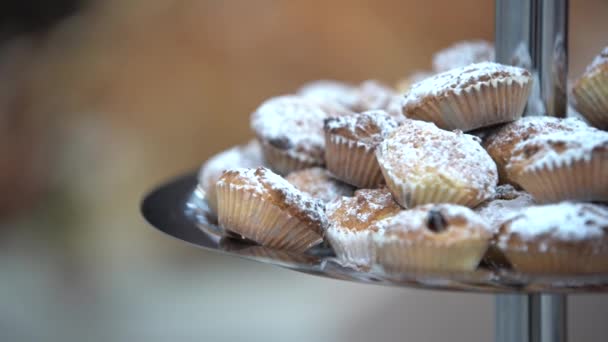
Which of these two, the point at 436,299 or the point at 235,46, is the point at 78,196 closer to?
the point at 235,46

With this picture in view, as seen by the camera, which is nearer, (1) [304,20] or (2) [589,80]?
(2) [589,80]

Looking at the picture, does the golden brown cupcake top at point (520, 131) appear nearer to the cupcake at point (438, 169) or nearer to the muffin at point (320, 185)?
the cupcake at point (438, 169)

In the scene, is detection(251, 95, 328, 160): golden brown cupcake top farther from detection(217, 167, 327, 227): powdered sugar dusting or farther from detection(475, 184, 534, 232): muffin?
detection(475, 184, 534, 232): muffin

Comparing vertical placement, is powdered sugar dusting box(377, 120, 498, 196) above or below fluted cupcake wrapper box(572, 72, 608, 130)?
below

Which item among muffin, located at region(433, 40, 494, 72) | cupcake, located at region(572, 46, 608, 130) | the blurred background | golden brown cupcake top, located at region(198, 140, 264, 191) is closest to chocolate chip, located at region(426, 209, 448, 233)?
cupcake, located at region(572, 46, 608, 130)

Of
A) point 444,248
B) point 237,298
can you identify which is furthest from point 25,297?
point 444,248

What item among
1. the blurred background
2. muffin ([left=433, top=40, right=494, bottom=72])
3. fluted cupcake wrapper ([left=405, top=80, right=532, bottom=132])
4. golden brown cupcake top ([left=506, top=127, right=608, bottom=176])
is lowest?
the blurred background

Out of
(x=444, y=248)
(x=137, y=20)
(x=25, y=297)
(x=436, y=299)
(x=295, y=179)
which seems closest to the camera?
(x=444, y=248)
